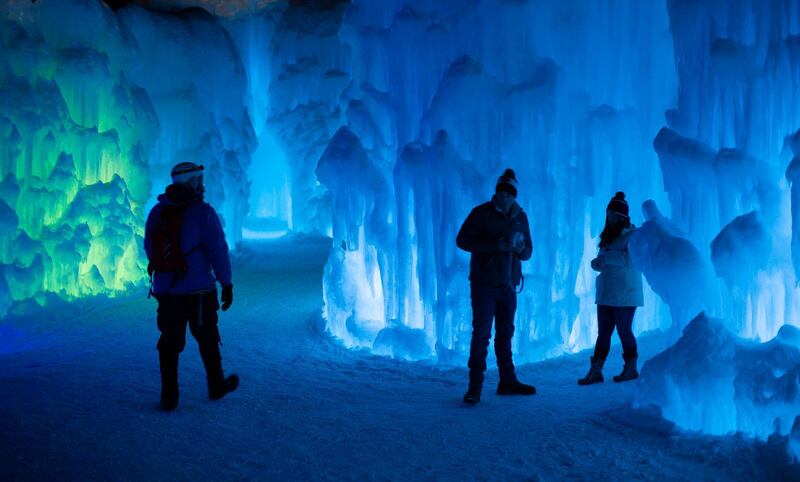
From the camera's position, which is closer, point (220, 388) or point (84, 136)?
point (220, 388)

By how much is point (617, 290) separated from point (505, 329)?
1147mm

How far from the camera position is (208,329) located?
577 cm

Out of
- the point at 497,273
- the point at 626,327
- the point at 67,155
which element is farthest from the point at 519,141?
the point at 67,155

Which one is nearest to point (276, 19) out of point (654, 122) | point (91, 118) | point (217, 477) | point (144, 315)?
point (91, 118)

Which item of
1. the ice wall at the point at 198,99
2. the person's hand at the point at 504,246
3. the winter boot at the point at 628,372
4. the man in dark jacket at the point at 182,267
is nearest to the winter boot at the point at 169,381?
the man in dark jacket at the point at 182,267

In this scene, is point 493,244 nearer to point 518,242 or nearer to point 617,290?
point 518,242

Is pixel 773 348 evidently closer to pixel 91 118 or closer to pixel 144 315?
pixel 144 315

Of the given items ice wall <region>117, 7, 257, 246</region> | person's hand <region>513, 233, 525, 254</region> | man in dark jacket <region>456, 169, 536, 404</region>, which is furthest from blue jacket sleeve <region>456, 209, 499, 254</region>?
ice wall <region>117, 7, 257, 246</region>

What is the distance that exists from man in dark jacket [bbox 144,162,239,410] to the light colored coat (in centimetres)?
321

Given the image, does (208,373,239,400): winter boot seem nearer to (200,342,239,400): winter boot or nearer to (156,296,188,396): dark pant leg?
(200,342,239,400): winter boot

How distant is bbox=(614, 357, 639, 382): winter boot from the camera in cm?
623

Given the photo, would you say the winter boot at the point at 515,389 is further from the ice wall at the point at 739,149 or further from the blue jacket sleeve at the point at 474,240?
the ice wall at the point at 739,149

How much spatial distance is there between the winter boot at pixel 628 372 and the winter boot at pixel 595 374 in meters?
0.14

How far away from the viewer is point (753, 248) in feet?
16.9
